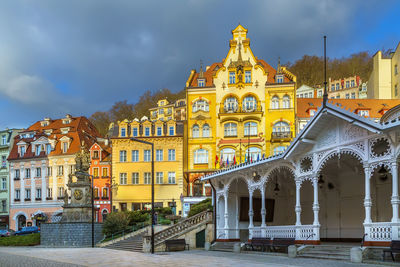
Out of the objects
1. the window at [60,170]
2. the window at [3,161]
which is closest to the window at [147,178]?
the window at [60,170]

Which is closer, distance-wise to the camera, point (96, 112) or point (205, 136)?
point (205, 136)

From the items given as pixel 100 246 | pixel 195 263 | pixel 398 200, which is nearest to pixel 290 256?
pixel 195 263

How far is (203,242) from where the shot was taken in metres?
32.4

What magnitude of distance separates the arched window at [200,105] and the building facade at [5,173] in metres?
31.0

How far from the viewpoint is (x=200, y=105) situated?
184 feet

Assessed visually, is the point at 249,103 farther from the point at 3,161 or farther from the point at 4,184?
the point at 3,161

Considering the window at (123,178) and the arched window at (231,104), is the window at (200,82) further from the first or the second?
the window at (123,178)

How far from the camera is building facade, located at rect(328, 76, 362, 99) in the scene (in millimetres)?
96588

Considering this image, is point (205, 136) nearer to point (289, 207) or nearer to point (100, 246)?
point (100, 246)

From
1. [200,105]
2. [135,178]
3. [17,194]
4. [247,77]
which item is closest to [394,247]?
[247,77]

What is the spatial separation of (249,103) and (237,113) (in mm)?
1909

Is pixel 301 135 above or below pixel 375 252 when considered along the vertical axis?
above

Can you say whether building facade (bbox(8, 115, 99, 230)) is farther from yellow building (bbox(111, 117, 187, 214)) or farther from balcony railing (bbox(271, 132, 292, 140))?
balcony railing (bbox(271, 132, 292, 140))

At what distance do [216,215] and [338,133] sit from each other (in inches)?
518
